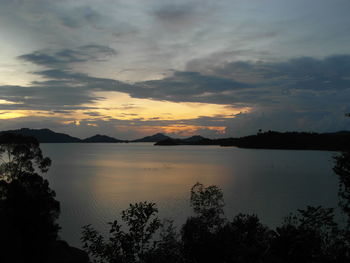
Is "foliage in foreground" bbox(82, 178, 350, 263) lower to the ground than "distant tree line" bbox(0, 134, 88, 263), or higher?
higher

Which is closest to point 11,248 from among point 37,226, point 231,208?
point 37,226

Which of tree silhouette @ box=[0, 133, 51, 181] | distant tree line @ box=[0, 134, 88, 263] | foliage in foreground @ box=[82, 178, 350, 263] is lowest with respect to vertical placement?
distant tree line @ box=[0, 134, 88, 263]

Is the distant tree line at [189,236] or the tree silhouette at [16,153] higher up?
the tree silhouette at [16,153]

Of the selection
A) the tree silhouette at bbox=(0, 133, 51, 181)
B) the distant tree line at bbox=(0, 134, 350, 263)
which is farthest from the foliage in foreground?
the tree silhouette at bbox=(0, 133, 51, 181)

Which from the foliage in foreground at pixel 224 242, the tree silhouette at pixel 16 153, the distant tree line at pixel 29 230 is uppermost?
the tree silhouette at pixel 16 153

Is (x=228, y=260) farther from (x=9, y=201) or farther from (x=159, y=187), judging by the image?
(x=159, y=187)

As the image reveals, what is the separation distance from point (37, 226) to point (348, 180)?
901 inches

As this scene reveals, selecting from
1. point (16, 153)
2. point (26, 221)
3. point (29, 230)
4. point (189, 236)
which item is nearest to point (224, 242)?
point (189, 236)

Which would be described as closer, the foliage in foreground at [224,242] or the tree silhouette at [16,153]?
the foliage in foreground at [224,242]

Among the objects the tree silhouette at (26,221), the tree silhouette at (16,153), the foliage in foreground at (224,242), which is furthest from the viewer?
the tree silhouette at (16,153)

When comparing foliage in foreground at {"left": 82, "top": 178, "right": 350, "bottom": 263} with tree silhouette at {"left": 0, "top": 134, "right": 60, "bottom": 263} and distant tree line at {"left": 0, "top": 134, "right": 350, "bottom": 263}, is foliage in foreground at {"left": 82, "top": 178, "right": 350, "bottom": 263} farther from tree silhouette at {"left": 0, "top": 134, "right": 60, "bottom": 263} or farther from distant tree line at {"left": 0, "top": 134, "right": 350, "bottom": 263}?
tree silhouette at {"left": 0, "top": 134, "right": 60, "bottom": 263}

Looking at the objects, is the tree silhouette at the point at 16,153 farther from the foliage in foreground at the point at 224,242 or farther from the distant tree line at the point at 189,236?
the foliage in foreground at the point at 224,242

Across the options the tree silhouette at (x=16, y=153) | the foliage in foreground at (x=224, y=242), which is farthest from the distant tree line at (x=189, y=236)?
the tree silhouette at (x=16, y=153)

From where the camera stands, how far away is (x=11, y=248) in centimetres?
2025
